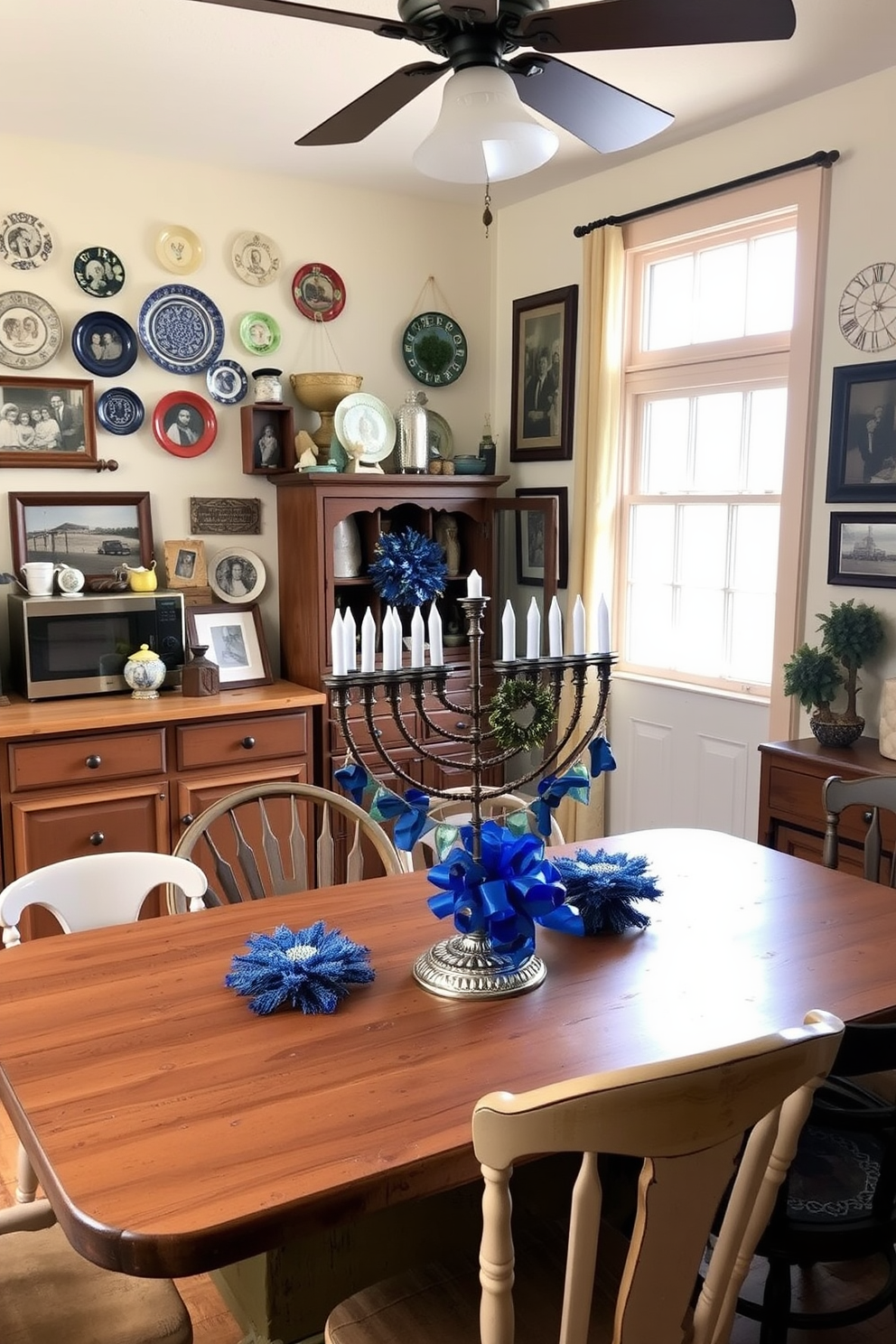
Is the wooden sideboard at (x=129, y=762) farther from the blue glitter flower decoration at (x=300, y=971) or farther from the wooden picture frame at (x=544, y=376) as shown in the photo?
the blue glitter flower decoration at (x=300, y=971)

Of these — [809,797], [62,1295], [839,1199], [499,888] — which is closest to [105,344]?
[809,797]

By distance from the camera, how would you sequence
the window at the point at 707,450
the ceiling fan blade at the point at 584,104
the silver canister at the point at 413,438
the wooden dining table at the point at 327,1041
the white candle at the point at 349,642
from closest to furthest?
the wooden dining table at the point at 327,1041, the white candle at the point at 349,642, the ceiling fan blade at the point at 584,104, the window at the point at 707,450, the silver canister at the point at 413,438

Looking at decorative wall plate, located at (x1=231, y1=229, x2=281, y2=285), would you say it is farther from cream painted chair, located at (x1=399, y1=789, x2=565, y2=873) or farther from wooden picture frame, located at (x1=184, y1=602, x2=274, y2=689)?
cream painted chair, located at (x1=399, y1=789, x2=565, y2=873)

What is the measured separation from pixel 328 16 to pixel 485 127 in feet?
0.92

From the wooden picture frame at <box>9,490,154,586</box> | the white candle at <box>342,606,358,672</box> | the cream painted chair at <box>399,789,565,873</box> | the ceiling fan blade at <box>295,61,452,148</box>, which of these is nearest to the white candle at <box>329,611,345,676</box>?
the white candle at <box>342,606,358,672</box>

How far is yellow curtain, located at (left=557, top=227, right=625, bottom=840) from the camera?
3.77 metres

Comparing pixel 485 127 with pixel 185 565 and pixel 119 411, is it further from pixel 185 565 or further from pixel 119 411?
pixel 185 565

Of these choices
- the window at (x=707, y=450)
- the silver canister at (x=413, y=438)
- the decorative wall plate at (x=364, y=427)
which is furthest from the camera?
the silver canister at (x=413, y=438)

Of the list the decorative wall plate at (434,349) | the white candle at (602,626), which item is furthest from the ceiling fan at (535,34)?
the decorative wall plate at (434,349)

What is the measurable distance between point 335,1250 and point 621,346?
3.11 meters

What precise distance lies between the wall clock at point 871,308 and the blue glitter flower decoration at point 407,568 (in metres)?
1.47

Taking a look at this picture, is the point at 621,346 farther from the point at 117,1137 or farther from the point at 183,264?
the point at 117,1137

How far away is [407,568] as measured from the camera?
373 cm

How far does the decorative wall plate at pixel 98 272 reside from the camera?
362 centimetres
